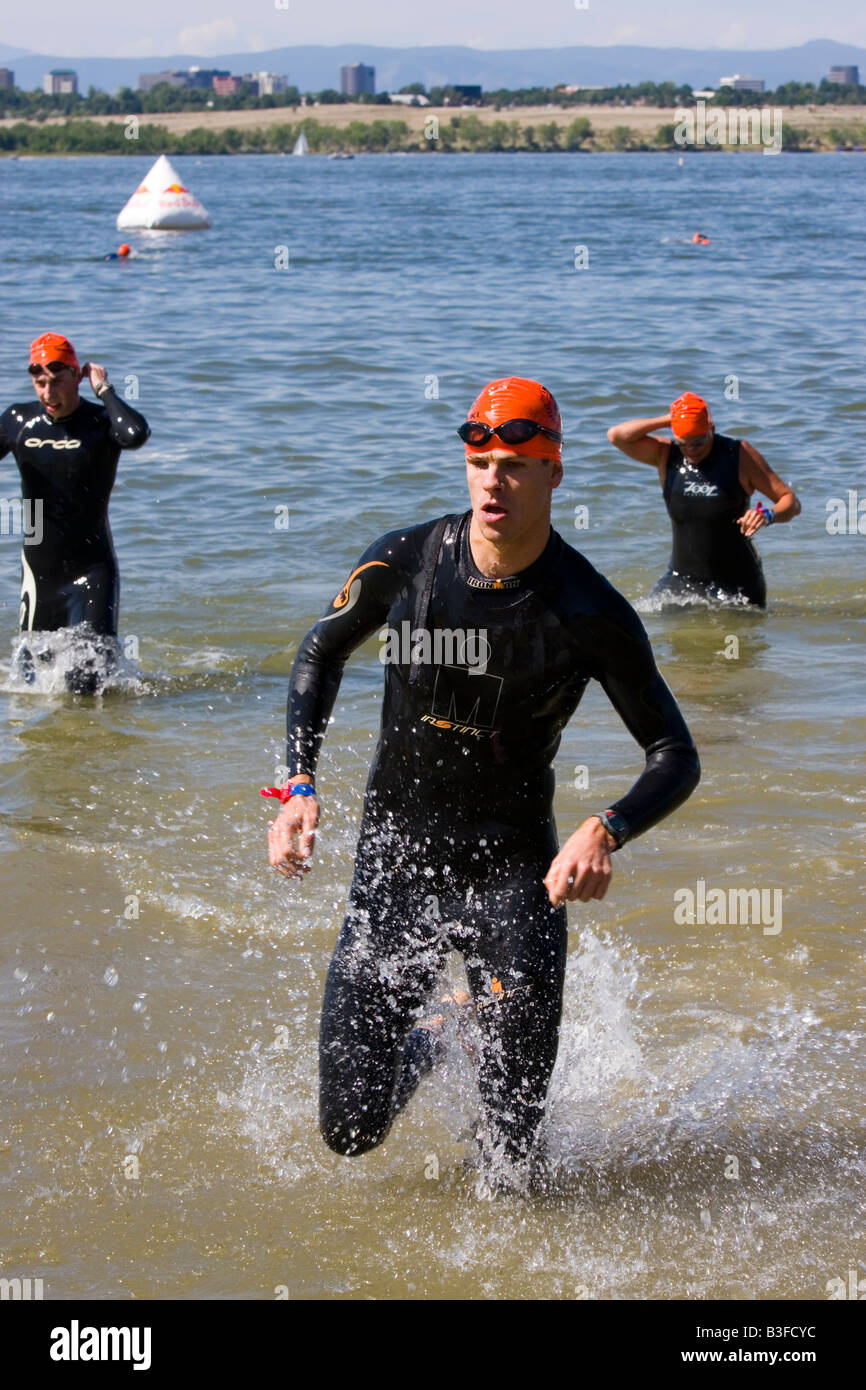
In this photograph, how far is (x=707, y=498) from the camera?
32.9 feet

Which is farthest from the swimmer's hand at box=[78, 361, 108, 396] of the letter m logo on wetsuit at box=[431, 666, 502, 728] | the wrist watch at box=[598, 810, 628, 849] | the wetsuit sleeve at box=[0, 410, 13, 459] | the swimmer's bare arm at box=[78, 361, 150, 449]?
the wrist watch at box=[598, 810, 628, 849]

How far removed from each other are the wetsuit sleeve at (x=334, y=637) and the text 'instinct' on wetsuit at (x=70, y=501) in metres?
4.46

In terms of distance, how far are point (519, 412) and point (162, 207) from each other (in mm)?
44321

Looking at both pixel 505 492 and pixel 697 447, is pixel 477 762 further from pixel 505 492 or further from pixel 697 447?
pixel 697 447

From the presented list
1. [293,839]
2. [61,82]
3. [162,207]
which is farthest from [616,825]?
[61,82]

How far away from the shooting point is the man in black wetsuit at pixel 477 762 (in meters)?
3.89

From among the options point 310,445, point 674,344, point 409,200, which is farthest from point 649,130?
point 310,445

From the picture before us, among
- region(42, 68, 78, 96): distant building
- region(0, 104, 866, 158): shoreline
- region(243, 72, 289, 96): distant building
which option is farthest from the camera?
region(243, 72, 289, 96): distant building

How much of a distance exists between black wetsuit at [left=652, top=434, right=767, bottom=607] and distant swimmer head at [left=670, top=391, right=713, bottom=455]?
0.19 metres

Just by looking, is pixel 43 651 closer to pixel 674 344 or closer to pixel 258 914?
pixel 258 914

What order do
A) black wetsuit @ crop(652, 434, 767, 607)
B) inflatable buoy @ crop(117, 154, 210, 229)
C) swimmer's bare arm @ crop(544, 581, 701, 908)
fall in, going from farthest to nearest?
1. inflatable buoy @ crop(117, 154, 210, 229)
2. black wetsuit @ crop(652, 434, 767, 607)
3. swimmer's bare arm @ crop(544, 581, 701, 908)

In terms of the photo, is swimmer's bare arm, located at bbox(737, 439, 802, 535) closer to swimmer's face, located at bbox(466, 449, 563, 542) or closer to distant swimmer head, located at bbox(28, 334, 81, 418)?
distant swimmer head, located at bbox(28, 334, 81, 418)

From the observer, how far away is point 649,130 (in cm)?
11675

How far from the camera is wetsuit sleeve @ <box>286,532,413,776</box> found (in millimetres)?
4051
